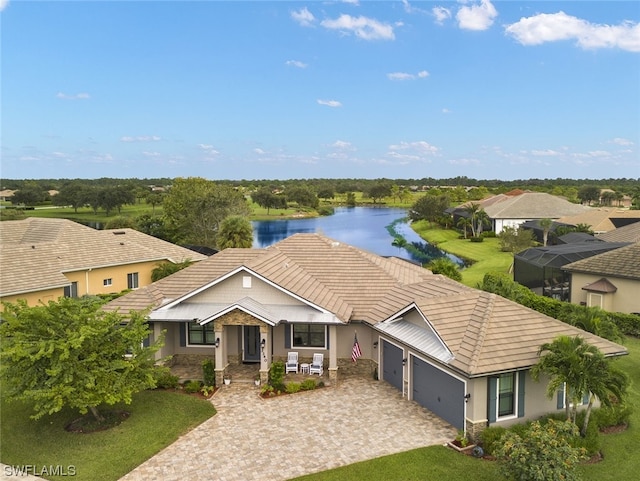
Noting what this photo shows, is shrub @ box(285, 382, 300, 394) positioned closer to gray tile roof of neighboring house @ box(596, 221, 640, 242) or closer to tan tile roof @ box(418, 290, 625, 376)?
tan tile roof @ box(418, 290, 625, 376)

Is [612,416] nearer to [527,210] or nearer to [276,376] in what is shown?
[276,376]

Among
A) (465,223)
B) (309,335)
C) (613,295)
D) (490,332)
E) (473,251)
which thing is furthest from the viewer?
(465,223)

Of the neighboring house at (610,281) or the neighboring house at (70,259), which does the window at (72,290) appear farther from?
the neighboring house at (610,281)

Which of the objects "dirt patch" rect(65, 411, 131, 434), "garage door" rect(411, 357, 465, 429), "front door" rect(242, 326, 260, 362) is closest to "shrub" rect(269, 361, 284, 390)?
"front door" rect(242, 326, 260, 362)

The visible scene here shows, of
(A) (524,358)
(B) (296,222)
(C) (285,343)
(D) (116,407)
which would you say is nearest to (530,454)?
(A) (524,358)

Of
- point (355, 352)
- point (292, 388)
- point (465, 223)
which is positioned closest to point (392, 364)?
point (355, 352)

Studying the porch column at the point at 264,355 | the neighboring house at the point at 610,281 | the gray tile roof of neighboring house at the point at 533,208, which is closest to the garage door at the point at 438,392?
the porch column at the point at 264,355
